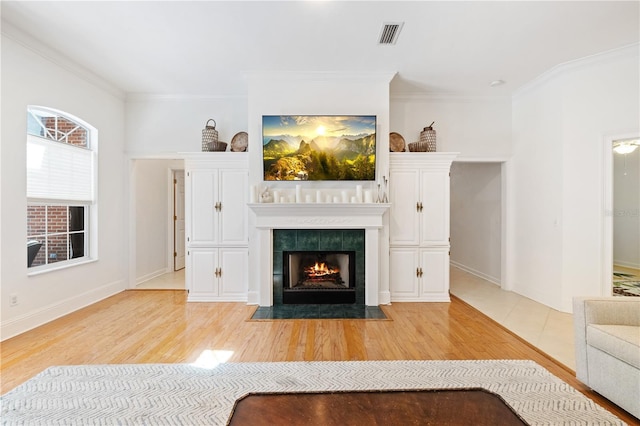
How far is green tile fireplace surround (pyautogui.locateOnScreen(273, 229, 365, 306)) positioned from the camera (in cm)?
392

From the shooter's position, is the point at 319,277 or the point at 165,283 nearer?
the point at 319,277

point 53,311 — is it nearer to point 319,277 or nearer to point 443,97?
point 319,277

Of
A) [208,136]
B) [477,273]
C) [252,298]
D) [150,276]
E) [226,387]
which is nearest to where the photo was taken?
[226,387]

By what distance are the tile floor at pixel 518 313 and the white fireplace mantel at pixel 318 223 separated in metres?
1.48

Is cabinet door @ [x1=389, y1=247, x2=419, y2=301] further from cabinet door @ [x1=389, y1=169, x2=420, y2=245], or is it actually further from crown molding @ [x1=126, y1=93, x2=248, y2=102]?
crown molding @ [x1=126, y1=93, x2=248, y2=102]

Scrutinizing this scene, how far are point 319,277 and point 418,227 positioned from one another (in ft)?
5.09

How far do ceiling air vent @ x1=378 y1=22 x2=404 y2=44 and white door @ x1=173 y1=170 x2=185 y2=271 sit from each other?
4.87 m

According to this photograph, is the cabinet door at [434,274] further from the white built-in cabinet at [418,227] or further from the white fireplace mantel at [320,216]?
the white fireplace mantel at [320,216]

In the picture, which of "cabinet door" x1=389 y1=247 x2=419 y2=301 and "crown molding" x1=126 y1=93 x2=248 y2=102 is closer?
"cabinet door" x1=389 y1=247 x2=419 y2=301

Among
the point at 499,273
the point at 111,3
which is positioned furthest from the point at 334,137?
the point at 499,273

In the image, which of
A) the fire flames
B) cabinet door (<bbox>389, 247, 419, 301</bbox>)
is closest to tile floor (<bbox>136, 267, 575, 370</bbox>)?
cabinet door (<bbox>389, 247, 419, 301</bbox>)

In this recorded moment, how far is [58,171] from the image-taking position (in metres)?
3.61

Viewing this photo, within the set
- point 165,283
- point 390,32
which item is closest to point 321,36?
point 390,32

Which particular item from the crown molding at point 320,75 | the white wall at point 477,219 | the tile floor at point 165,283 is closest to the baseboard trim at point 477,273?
the white wall at point 477,219
